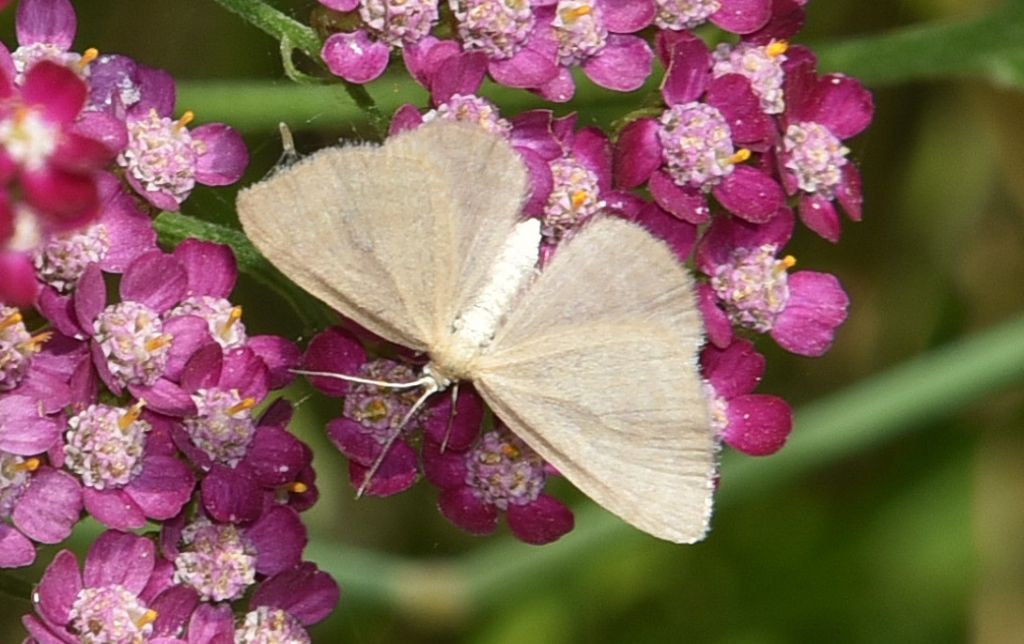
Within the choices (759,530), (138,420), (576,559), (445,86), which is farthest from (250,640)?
(759,530)

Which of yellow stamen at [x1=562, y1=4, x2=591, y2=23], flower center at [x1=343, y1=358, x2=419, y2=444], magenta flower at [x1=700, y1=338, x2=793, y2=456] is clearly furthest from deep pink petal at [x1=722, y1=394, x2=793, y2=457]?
yellow stamen at [x1=562, y1=4, x2=591, y2=23]

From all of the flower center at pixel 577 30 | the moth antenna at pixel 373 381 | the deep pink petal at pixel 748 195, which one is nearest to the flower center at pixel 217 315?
the moth antenna at pixel 373 381

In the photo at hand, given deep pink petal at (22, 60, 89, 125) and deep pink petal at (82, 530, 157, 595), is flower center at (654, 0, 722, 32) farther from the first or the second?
deep pink petal at (82, 530, 157, 595)

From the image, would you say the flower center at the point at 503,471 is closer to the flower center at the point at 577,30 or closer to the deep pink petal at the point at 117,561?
the deep pink petal at the point at 117,561

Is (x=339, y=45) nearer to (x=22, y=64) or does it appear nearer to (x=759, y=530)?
(x=22, y=64)

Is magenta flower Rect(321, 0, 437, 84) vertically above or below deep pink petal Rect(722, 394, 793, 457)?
above

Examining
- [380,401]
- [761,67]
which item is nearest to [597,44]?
[761,67]
